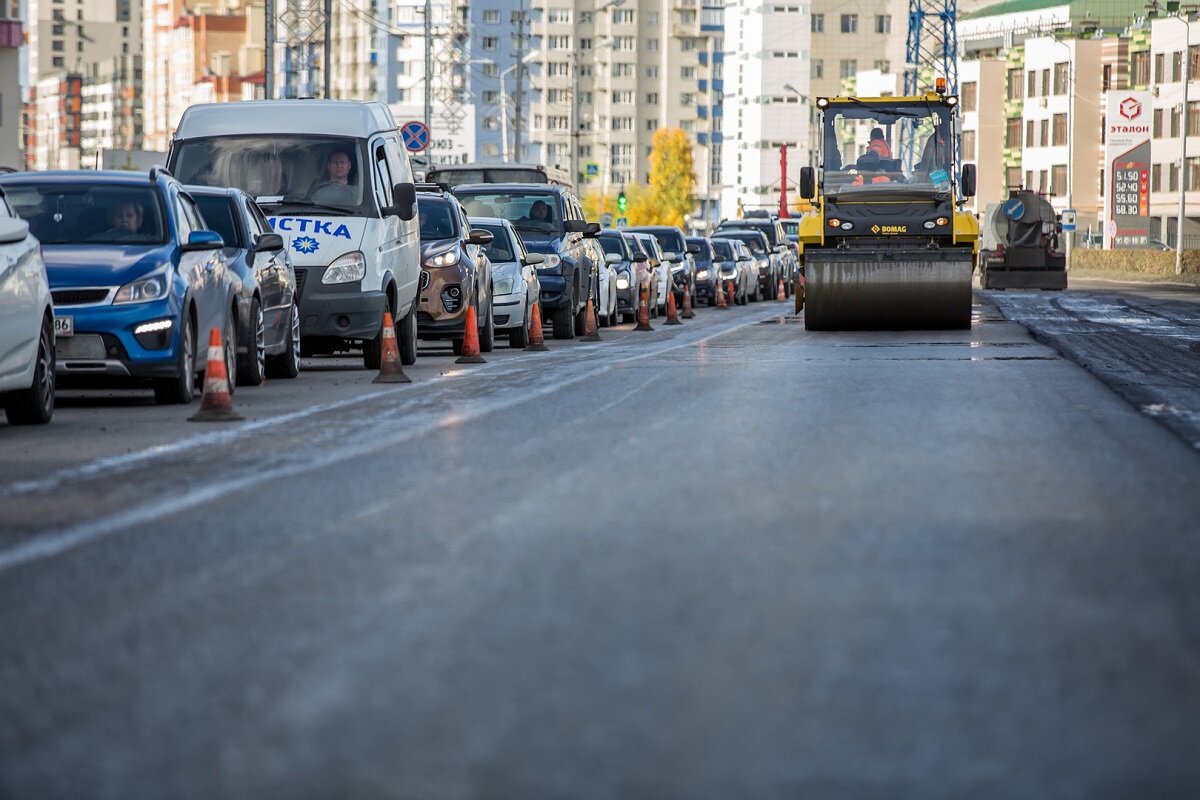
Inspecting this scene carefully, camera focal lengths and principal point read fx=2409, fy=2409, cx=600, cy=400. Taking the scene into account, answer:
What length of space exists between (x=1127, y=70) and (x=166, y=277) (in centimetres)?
11301

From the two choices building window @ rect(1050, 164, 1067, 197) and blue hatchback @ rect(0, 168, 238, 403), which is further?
building window @ rect(1050, 164, 1067, 197)

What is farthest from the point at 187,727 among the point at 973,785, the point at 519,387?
the point at 519,387

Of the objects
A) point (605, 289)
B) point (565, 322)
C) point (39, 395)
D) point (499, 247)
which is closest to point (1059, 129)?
point (605, 289)

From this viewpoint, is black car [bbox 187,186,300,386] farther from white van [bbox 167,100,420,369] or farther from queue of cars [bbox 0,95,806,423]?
white van [bbox 167,100,420,369]

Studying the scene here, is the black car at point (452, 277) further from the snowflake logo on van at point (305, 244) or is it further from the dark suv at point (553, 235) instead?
the dark suv at point (553, 235)

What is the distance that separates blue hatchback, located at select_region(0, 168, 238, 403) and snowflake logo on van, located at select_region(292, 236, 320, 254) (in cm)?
337

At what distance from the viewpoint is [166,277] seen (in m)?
16.2

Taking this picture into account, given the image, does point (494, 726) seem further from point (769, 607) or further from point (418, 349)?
point (418, 349)

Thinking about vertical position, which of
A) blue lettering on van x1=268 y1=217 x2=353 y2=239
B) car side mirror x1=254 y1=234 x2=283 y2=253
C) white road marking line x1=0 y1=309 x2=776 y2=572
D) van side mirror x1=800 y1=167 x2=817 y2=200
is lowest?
white road marking line x1=0 y1=309 x2=776 y2=572

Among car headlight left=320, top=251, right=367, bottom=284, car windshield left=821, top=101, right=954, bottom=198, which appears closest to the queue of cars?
car headlight left=320, top=251, right=367, bottom=284

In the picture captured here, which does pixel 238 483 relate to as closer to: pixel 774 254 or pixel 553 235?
pixel 553 235

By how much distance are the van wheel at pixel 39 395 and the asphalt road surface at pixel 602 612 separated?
566 millimetres

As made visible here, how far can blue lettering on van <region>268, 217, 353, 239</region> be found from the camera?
21328 mm

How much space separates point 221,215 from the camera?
19250 millimetres
